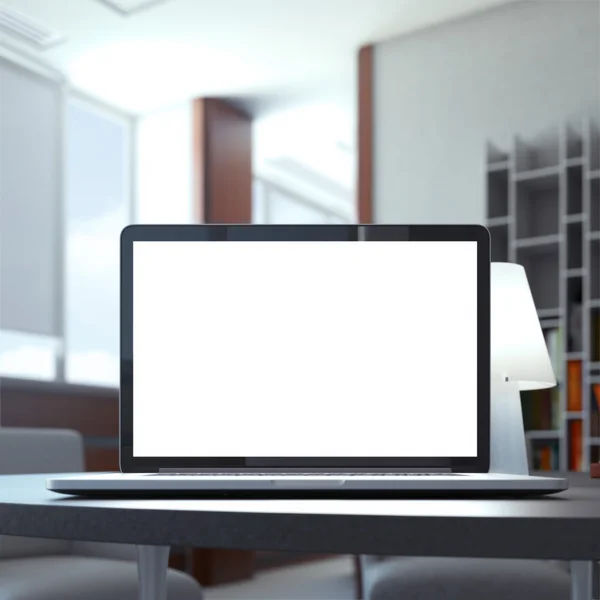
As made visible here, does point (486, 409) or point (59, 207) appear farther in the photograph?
point (59, 207)

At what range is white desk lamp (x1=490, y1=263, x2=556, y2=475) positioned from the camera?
116 centimetres

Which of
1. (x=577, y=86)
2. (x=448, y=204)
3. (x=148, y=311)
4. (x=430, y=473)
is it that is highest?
(x=577, y=86)

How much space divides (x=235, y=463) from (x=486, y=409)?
24 centimetres

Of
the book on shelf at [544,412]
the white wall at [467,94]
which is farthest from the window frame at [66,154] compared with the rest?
the book on shelf at [544,412]

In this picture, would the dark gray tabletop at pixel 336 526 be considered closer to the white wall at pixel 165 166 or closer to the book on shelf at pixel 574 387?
the book on shelf at pixel 574 387

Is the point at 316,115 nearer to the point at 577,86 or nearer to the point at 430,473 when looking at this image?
the point at 577,86

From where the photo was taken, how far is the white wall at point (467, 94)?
416cm

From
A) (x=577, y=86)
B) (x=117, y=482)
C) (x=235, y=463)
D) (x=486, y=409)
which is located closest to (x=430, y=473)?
(x=486, y=409)

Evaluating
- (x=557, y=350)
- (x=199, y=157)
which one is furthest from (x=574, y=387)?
(x=199, y=157)

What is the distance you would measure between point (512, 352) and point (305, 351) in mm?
575

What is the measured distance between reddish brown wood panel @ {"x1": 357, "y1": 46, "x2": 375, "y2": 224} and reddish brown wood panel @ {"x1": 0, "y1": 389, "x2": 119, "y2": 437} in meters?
1.75

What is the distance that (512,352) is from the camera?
132 cm

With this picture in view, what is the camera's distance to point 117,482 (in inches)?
26.0

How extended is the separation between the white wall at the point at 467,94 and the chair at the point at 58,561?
288cm
